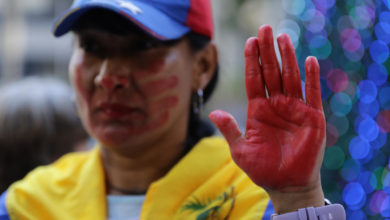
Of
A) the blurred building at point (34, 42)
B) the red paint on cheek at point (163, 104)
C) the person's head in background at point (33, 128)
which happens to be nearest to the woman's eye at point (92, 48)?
the red paint on cheek at point (163, 104)

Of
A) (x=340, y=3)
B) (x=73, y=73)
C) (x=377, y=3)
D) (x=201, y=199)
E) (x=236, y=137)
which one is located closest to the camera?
(x=236, y=137)

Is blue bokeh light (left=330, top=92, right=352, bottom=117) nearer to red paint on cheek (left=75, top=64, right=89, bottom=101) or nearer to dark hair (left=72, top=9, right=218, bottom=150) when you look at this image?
dark hair (left=72, top=9, right=218, bottom=150)

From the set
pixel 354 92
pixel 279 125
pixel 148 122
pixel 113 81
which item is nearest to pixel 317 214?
pixel 279 125

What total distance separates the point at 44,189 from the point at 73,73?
1.49 ft

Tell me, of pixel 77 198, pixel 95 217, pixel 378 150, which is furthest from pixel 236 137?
pixel 378 150

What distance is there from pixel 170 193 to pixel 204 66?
0.52m

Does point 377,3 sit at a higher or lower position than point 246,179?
higher

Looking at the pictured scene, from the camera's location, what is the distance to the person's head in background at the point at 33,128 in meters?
2.59

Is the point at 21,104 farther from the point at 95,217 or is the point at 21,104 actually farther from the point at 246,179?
the point at 246,179

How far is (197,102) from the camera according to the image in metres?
1.90

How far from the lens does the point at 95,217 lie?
1.66 metres

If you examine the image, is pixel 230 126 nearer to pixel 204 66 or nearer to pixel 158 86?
pixel 158 86

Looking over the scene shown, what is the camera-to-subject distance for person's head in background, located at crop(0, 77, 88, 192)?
259cm

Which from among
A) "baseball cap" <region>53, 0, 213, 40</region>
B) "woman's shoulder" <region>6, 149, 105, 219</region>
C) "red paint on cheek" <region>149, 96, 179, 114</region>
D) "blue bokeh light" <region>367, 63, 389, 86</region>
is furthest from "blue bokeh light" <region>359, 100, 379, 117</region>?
"woman's shoulder" <region>6, 149, 105, 219</region>
